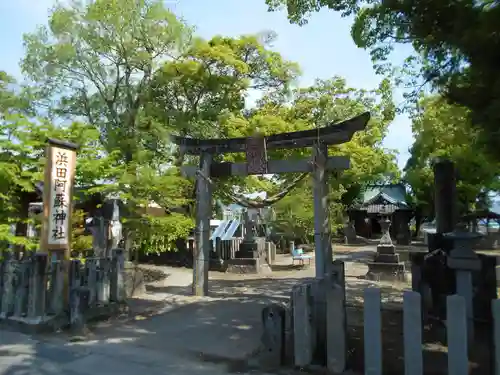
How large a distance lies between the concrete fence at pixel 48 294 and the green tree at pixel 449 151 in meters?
7.08

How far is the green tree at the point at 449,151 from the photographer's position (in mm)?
9914

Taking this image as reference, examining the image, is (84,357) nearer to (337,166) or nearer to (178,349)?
(178,349)

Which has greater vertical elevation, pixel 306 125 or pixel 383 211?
pixel 306 125

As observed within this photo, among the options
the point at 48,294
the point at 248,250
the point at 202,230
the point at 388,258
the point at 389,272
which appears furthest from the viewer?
the point at 248,250

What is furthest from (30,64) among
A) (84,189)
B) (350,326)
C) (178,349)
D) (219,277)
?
(350,326)

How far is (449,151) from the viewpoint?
19672 mm

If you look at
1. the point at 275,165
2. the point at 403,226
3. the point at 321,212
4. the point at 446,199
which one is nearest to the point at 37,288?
the point at 275,165

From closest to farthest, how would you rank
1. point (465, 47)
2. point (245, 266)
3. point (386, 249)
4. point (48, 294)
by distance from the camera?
point (465, 47) → point (48, 294) → point (386, 249) → point (245, 266)

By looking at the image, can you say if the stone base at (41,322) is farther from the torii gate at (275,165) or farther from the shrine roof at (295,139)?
the shrine roof at (295,139)

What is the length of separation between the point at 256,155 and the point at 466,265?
5607 millimetres

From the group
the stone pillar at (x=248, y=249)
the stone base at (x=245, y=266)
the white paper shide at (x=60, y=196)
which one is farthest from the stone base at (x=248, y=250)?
the white paper shide at (x=60, y=196)

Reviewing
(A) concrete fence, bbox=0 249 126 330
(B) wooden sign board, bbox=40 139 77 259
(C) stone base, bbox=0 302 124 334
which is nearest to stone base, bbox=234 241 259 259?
(A) concrete fence, bbox=0 249 126 330

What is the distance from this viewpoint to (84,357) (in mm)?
6102

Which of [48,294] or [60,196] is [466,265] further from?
[48,294]
